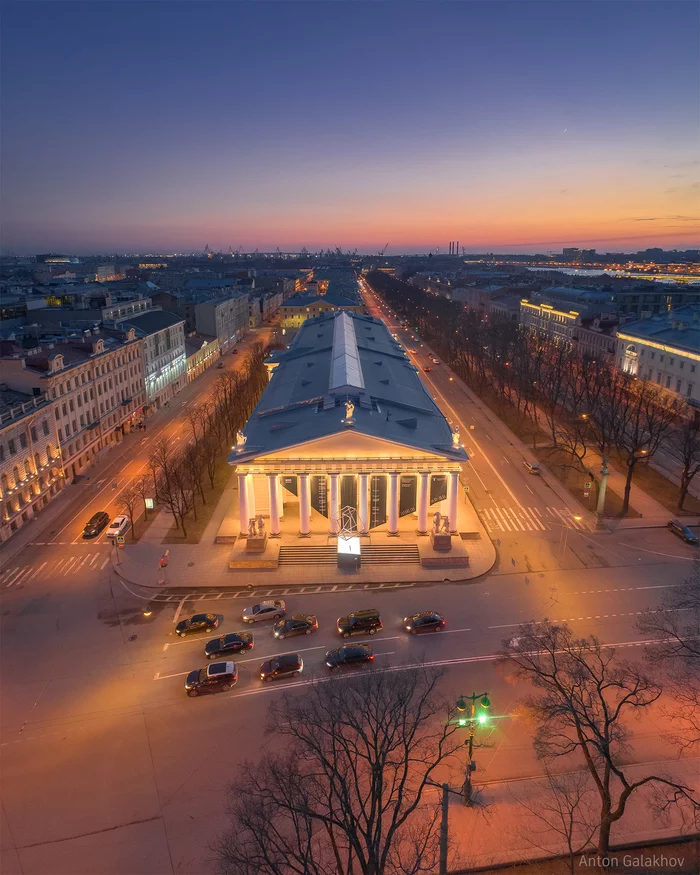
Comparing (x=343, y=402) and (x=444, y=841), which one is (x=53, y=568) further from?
(x=444, y=841)

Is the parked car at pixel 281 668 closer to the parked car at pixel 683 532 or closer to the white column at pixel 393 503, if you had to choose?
the white column at pixel 393 503

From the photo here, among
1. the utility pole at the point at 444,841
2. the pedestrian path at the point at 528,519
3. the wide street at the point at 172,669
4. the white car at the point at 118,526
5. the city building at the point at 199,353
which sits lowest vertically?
the wide street at the point at 172,669

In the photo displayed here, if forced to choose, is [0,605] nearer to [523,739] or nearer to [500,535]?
[523,739]

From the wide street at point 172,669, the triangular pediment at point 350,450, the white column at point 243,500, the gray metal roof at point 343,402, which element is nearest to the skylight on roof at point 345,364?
the gray metal roof at point 343,402

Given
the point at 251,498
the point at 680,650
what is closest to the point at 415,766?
the point at 680,650

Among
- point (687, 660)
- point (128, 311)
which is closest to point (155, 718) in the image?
point (687, 660)

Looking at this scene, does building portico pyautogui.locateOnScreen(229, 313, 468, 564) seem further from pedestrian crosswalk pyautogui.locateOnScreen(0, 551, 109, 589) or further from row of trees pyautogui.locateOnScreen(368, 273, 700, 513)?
row of trees pyautogui.locateOnScreen(368, 273, 700, 513)

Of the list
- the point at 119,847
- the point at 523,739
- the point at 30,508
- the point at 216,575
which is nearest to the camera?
the point at 119,847
